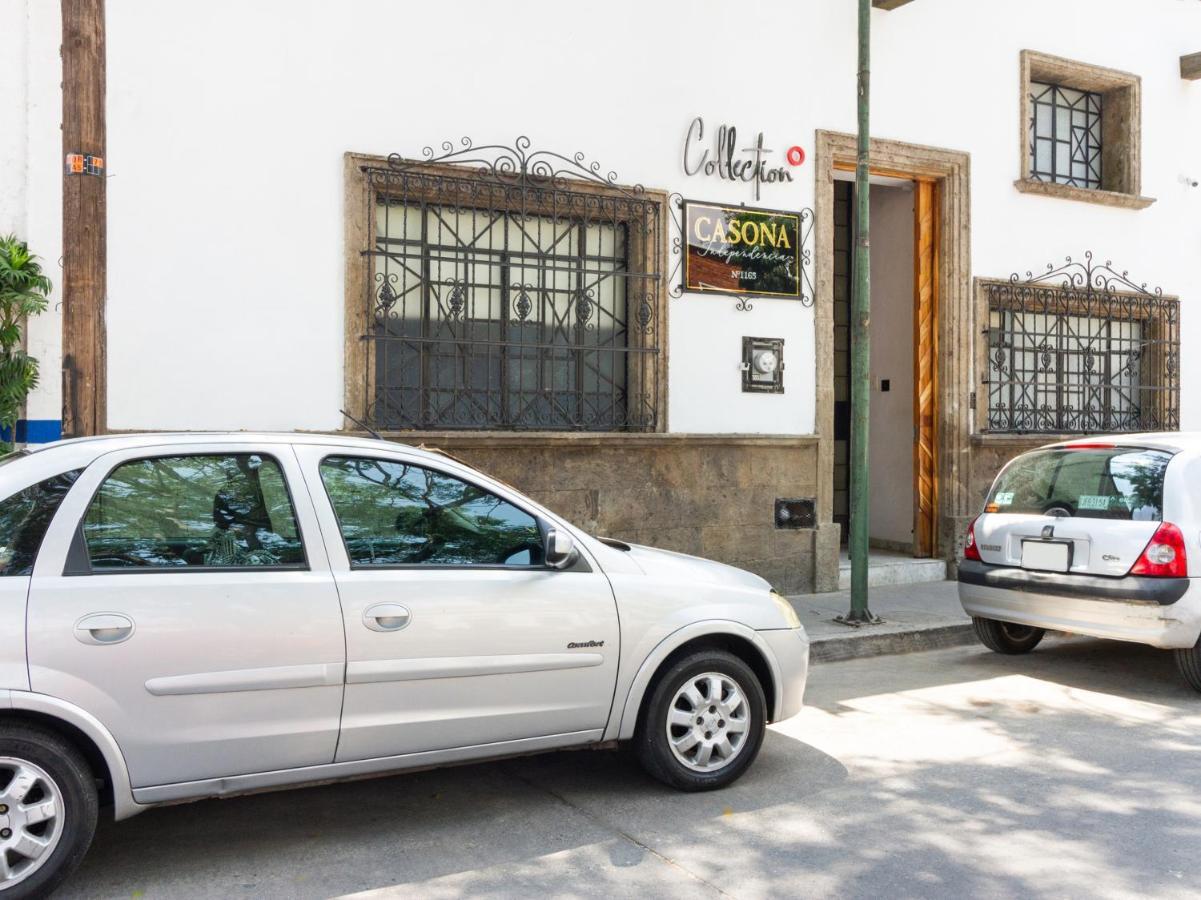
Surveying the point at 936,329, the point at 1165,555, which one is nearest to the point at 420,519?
the point at 1165,555

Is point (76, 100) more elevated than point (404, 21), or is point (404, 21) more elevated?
point (404, 21)

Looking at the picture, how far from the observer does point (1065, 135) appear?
38.9 feet

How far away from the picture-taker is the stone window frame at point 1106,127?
11.1 meters

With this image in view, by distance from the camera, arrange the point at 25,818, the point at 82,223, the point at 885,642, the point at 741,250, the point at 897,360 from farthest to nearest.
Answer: the point at 897,360 < the point at 741,250 < the point at 885,642 < the point at 82,223 < the point at 25,818

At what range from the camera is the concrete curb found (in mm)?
7793

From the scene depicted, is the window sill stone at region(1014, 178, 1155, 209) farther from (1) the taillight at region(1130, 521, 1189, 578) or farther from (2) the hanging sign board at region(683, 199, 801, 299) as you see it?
(1) the taillight at region(1130, 521, 1189, 578)

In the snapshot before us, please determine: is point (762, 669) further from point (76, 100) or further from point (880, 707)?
point (76, 100)

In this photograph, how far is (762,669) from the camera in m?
5.00

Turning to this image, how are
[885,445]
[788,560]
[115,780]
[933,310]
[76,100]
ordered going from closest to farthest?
[115,780], [76,100], [788,560], [933,310], [885,445]

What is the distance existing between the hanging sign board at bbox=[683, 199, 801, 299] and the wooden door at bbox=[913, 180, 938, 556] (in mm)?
1855

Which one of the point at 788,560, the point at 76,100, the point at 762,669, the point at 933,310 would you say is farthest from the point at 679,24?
the point at 762,669

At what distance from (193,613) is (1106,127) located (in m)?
11.5

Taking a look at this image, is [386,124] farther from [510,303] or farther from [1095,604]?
[1095,604]

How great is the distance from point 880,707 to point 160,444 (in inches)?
166
